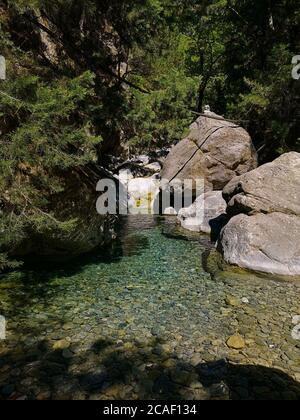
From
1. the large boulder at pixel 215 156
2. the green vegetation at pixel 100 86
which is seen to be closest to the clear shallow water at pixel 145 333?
the green vegetation at pixel 100 86

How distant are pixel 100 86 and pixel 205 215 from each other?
231 inches

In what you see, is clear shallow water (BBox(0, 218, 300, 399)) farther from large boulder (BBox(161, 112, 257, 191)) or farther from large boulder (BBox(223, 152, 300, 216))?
large boulder (BBox(161, 112, 257, 191))

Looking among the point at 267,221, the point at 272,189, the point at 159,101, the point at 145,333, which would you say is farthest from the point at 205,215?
the point at 145,333

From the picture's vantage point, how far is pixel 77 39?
28.3 ft

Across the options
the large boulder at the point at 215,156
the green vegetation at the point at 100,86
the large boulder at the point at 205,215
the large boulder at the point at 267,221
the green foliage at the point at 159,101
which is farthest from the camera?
the large boulder at the point at 215,156

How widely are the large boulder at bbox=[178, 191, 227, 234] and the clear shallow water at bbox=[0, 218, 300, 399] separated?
3542 millimetres

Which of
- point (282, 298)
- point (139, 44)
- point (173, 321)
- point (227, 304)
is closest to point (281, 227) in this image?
→ point (282, 298)

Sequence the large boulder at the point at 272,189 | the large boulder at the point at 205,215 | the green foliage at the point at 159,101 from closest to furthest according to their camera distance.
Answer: the green foliage at the point at 159,101 < the large boulder at the point at 272,189 < the large boulder at the point at 205,215

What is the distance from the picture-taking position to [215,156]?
13.9m

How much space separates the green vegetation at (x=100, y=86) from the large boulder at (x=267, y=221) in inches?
102

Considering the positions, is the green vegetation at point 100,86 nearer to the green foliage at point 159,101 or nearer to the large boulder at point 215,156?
the green foliage at point 159,101

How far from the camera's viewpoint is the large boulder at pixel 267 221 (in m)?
7.91

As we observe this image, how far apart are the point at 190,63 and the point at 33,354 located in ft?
72.9

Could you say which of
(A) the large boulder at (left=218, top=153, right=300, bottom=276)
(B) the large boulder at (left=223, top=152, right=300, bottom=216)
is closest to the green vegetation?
(B) the large boulder at (left=223, top=152, right=300, bottom=216)
